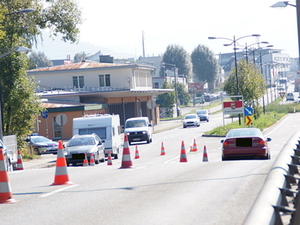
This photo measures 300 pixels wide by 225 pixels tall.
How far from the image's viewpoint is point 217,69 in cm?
15388

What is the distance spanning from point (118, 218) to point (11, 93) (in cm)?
2427

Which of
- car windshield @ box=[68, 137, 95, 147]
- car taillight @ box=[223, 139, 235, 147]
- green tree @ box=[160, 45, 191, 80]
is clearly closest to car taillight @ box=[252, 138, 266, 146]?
car taillight @ box=[223, 139, 235, 147]

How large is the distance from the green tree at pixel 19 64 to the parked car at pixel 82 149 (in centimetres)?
701

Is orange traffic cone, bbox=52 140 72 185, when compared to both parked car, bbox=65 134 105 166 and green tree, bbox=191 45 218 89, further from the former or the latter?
green tree, bbox=191 45 218 89

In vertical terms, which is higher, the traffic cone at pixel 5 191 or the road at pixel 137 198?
the traffic cone at pixel 5 191

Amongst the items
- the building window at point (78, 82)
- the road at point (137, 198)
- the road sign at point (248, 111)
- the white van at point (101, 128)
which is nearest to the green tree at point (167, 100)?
the building window at point (78, 82)

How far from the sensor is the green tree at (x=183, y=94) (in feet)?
387

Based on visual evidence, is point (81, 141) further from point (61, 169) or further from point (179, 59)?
point (179, 59)

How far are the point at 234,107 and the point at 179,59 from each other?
102442 mm

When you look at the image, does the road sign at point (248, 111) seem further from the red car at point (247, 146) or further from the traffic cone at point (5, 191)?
the traffic cone at point (5, 191)

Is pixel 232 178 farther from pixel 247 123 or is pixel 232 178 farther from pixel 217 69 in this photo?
pixel 217 69

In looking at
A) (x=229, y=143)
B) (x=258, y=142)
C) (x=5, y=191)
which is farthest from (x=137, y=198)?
(x=258, y=142)

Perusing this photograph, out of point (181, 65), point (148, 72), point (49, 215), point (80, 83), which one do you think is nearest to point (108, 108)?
point (80, 83)

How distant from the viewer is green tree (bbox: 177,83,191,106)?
117812 millimetres
